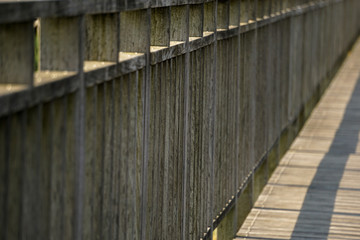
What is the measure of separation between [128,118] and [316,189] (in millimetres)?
4853

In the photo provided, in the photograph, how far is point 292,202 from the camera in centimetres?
762

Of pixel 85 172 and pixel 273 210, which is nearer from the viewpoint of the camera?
pixel 85 172

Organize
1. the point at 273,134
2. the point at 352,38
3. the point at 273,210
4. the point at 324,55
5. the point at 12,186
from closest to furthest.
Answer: the point at 12,186 < the point at 273,210 < the point at 273,134 < the point at 324,55 < the point at 352,38

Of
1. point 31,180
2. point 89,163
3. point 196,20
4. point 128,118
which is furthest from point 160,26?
point 31,180

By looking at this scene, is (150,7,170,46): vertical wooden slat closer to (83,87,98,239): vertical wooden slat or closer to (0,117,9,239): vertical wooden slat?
(83,87,98,239): vertical wooden slat

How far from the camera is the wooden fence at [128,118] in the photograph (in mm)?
2373

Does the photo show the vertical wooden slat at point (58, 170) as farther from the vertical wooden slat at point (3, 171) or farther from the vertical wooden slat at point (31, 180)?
the vertical wooden slat at point (3, 171)

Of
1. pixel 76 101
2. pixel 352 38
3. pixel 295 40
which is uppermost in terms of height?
pixel 76 101

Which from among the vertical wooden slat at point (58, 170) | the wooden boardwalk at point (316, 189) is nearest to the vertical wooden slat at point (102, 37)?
the vertical wooden slat at point (58, 170)

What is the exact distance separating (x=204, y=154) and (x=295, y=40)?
5.57 meters

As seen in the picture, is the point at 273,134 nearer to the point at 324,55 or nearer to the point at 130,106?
the point at 130,106

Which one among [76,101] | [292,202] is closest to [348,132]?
[292,202]

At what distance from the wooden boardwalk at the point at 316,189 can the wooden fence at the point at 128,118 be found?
27 centimetres

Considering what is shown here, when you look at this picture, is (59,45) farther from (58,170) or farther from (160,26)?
(160,26)
